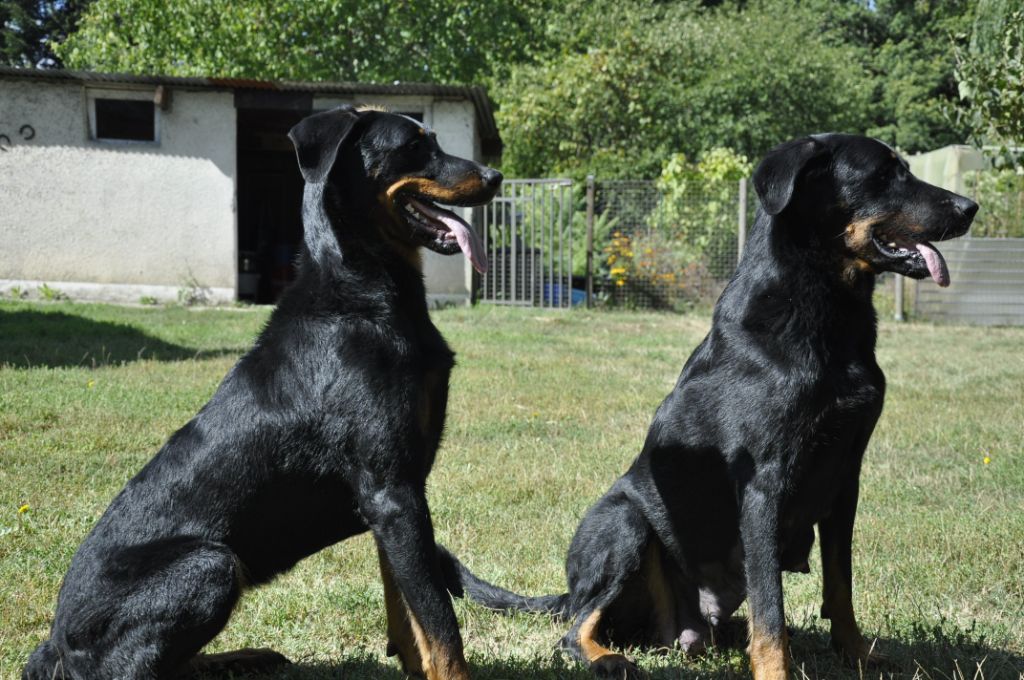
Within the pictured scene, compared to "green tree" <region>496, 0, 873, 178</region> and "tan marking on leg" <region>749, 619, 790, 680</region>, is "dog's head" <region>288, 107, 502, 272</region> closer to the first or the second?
"tan marking on leg" <region>749, 619, 790, 680</region>

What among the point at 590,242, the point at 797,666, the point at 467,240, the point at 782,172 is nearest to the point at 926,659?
the point at 797,666

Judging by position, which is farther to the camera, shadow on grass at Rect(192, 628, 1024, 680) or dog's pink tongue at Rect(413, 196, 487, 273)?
shadow on grass at Rect(192, 628, 1024, 680)

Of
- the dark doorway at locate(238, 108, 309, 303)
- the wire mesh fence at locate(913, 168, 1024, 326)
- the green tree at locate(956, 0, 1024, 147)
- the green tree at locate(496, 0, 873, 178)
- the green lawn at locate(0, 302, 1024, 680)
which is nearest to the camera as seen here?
the green lawn at locate(0, 302, 1024, 680)

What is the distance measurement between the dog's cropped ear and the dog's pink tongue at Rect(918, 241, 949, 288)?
474 mm

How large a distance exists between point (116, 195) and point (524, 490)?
506 inches

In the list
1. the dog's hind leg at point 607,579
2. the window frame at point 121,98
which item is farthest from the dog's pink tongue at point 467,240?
the window frame at point 121,98

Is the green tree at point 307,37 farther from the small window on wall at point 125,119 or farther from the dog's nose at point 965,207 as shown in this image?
the dog's nose at point 965,207

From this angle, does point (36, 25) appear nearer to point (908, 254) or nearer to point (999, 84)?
point (999, 84)

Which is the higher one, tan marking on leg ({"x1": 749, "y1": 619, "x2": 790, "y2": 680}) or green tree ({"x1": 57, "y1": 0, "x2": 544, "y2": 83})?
green tree ({"x1": 57, "y1": 0, "x2": 544, "y2": 83})

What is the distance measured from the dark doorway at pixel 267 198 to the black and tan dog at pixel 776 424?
16517mm

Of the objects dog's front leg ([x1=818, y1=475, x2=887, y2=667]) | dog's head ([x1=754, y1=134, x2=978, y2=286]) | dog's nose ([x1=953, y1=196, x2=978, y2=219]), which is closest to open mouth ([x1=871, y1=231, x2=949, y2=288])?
dog's head ([x1=754, y1=134, x2=978, y2=286])

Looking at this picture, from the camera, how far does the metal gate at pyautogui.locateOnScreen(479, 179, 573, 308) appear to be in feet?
53.3

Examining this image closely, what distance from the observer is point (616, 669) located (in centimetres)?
326

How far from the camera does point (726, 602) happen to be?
3.45 metres
